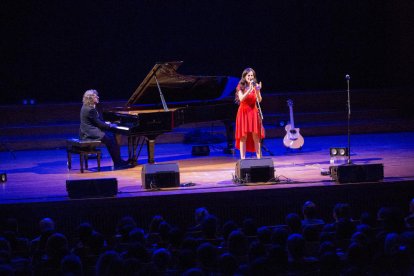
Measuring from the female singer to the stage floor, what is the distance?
0.52 metres

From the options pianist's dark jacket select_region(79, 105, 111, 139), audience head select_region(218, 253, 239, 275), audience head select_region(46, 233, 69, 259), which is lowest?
audience head select_region(218, 253, 239, 275)

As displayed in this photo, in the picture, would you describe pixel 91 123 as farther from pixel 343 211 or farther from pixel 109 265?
pixel 109 265

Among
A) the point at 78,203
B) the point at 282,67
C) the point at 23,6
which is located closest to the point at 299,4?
the point at 282,67

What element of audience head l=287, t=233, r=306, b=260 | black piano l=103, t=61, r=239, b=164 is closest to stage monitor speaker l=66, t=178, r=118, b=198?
black piano l=103, t=61, r=239, b=164

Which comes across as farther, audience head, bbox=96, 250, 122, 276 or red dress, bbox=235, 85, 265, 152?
red dress, bbox=235, 85, 265, 152

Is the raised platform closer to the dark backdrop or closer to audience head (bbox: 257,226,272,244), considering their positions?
audience head (bbox: 257,226,272,244)

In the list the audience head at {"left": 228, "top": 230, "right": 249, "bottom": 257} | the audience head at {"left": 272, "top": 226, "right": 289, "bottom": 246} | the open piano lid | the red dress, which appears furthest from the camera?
the open piano lid

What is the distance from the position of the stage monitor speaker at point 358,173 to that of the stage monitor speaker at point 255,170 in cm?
88

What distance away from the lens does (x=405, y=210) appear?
369 inches

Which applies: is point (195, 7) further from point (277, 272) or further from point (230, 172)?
point (277, 272)

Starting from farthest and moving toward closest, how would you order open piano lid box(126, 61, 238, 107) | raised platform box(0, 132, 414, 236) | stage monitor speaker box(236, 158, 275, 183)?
open piano lid box(126, 61, 238, 107), stage monitor speaker box(236, 158, 275, 183), raised platform box(0, 132, 414, 236)

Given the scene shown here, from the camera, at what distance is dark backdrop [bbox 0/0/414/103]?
1457 cm

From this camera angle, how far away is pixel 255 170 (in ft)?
30.5

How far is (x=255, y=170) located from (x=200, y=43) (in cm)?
633
